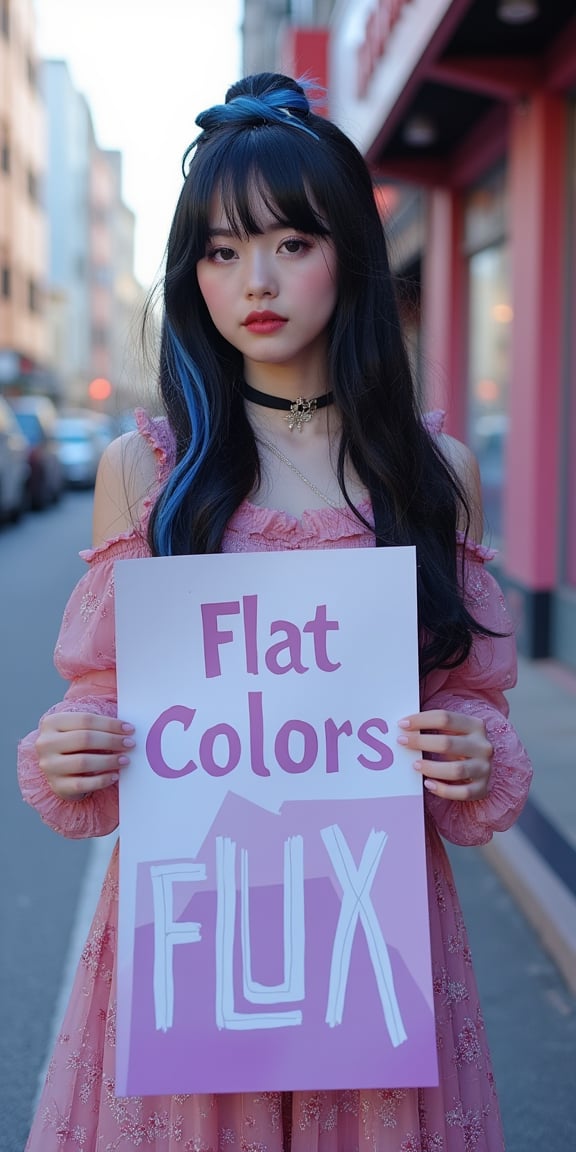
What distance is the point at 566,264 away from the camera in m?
7.13

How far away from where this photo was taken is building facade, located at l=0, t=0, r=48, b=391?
38.1 metres

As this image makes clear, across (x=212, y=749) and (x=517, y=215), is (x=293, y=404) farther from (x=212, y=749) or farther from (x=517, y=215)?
(x=517, y=215)

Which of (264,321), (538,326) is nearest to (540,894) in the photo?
(264,321)

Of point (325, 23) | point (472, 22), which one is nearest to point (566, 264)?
point (472, 22)

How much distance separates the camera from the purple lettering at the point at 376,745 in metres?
1.58

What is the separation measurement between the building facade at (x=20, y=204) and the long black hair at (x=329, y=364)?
3620 centimetres

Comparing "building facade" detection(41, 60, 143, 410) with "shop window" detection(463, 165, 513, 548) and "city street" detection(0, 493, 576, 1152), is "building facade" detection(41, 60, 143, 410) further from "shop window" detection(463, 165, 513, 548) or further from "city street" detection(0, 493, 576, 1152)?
"city street" detection(0, 493, 576, 1152)

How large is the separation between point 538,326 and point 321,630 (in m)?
5.91

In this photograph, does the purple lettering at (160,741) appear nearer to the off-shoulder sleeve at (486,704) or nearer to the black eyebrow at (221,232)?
the off-shoulder sleeve at (486,704)

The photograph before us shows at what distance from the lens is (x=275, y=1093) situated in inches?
64.2

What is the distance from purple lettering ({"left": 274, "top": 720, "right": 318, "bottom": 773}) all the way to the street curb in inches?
87.2

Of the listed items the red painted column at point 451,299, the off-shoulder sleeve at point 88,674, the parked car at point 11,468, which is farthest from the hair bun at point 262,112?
the parked car at point 11,468

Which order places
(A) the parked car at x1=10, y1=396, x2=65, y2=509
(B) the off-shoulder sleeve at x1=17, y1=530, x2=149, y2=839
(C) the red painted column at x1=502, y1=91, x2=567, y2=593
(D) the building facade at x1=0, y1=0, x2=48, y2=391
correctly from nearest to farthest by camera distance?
(B) the off-shoulder sleeve at x1=17, y1=530, x2=149, y2=839 < (C) the red painted column at x1=502, y1=91, x2=567, y2=593 < (A) the parked car at x1=10, y1=396, x2=65, y2=509 < (D) the building facade at x1=0, y1=0, x2=48, y2=391

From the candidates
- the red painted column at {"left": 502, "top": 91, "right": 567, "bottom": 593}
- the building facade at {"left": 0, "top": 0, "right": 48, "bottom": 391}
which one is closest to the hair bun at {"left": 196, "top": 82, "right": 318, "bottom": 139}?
the red painted column at {"left": 502, "top": 91, "right": 567, "bottom": 593}
